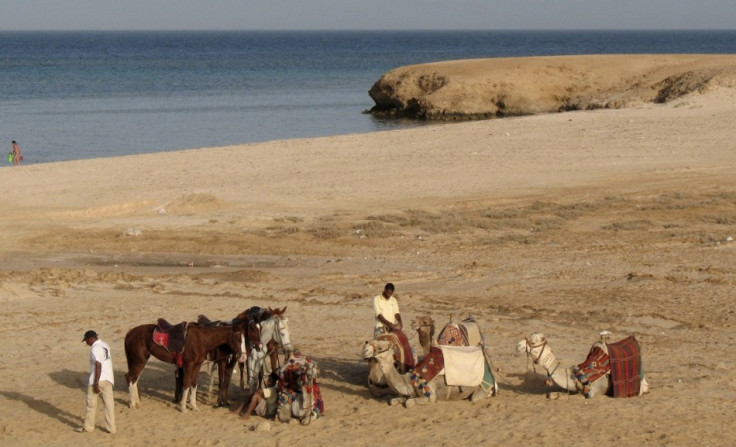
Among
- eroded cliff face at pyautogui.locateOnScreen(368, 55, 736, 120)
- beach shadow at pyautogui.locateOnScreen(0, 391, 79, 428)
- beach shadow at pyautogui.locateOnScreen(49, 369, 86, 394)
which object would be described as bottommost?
beach shadow at pyautogui.locateOnScreen(0, 391, 79, 428)

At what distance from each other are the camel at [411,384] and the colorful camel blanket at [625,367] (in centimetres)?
143

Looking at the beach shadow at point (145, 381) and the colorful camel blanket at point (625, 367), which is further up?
the colorful camel blanket at point (625, 367)

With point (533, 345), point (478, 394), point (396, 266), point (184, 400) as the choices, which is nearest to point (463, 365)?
point (478, 394)

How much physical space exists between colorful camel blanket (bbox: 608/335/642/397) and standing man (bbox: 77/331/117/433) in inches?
213

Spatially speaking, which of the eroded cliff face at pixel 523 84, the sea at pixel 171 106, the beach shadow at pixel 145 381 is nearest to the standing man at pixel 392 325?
the beach shadow at pixel 145 381

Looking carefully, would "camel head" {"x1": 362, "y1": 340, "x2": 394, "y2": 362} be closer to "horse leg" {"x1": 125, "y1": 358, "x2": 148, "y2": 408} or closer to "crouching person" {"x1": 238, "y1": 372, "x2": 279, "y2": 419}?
"crouching person" {"x1": 238, "y1": 372, "x2": 279, "y2": 419}

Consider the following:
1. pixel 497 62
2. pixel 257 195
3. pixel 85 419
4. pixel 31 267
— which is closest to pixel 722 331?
pixel 85 419

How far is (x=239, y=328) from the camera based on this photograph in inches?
468

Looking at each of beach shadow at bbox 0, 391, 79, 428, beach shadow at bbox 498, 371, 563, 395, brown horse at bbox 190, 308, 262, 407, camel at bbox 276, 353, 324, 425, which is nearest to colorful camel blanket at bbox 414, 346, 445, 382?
beach shadow at bbox 498, 371, 563, 395

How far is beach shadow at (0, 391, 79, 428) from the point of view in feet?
40.1

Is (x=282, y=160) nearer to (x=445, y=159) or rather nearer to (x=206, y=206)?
(x=445, y=159)

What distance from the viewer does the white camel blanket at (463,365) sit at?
476 inches

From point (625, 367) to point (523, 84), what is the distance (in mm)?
40761

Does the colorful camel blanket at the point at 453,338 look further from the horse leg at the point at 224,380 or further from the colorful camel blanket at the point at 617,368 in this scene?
the horse leg at the point at 224,380
